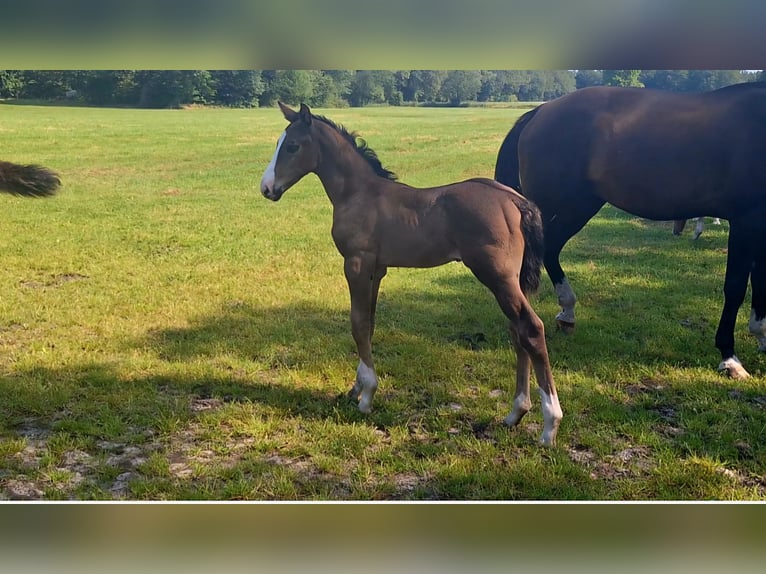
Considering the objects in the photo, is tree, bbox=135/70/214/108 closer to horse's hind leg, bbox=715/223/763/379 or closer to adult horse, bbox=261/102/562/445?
adult horse, bbox=261/102/562/445

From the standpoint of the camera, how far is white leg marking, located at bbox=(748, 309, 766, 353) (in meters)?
3.22

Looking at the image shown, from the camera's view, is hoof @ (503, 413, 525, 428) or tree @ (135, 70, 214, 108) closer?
hoof @ (503, 413, 525, 428)

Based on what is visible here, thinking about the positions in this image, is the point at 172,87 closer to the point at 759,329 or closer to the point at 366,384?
the point at 366,384

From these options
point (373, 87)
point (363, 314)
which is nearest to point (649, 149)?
point (373, 87)

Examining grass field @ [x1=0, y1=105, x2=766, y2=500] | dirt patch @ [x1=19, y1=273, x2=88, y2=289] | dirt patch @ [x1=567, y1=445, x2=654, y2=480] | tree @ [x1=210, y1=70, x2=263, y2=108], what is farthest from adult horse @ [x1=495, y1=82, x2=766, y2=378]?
dirt patch @ [x1=19, y1=273, x2=88, y2=289]

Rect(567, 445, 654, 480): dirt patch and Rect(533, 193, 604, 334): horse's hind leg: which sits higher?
Rect(533, 193, 604, 334): horse's hind leg

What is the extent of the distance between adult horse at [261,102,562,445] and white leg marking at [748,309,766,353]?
139 cm

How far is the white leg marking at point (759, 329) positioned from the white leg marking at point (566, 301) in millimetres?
955

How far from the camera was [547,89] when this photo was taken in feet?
9.84

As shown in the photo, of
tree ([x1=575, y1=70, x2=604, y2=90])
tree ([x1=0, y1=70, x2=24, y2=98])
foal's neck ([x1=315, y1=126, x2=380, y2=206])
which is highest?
tree ([x1=575, y1=70, x2=604, y2=90])

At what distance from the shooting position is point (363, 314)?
9.36ft
